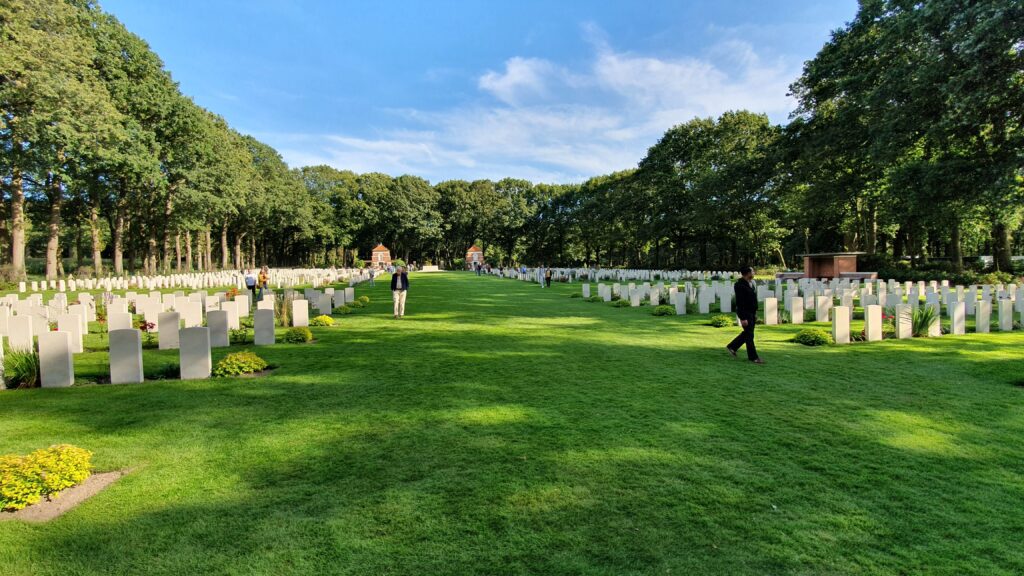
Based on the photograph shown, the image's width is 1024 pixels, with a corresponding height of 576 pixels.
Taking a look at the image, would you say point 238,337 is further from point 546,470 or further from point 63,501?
point 546,470

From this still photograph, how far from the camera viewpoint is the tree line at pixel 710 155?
698 inches

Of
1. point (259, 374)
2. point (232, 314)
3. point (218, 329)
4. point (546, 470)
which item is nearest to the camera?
point (546, 470)

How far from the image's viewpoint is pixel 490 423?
5.25m

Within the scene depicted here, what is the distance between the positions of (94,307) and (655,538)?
18.2 metres

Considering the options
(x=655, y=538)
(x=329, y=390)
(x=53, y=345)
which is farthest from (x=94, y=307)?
(x=655, y=538)

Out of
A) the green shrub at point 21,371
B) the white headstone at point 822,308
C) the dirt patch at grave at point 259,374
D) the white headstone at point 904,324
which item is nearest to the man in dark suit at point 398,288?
the dirt patch at grave at point 259,374

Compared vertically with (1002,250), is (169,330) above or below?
below

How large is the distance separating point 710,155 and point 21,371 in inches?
1880

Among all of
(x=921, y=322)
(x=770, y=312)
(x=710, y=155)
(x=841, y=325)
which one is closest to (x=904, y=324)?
(x=921, y=322)

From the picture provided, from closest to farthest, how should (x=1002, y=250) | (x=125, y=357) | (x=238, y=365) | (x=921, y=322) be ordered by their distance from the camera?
1. (x=125, y=357)
2. (x=238, y=365)
3. (x=921, y=322)
4. (x=1002, y=250)

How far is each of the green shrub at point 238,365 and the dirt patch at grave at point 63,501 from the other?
354cm

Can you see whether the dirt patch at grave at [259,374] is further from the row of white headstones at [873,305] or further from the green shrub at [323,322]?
the row of white headstones at [873,305]

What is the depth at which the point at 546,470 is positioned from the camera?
404cm

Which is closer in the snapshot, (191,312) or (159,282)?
(191,312)
